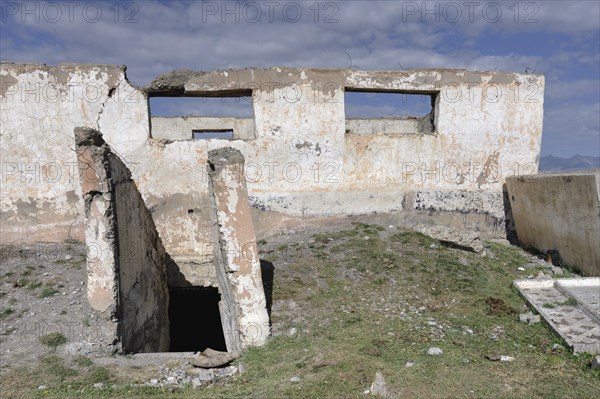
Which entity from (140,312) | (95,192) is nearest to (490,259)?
(140,312)

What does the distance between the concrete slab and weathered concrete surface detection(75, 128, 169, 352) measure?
204 inches

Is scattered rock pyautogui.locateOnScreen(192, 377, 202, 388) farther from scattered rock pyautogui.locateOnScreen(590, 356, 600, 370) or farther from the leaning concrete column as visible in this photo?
scattered rock pyautogui.locateOnScreen(590, 356, 600, 370)

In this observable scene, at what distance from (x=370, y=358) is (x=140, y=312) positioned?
3.43 meters

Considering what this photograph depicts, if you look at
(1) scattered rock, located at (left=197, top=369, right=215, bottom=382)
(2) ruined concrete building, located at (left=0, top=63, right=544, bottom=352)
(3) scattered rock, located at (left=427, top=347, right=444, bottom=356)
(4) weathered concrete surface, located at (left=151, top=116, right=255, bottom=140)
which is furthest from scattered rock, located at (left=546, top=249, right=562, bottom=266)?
(4) weathered concrete surface, located at (left=151, top=116, right=255, bottom=140)

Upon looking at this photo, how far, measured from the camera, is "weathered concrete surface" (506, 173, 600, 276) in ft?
22.8

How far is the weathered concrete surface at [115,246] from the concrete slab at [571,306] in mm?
5182

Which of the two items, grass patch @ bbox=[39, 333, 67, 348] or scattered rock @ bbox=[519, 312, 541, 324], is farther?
scattered rock @ bbox=[519, 312, 541, 324]

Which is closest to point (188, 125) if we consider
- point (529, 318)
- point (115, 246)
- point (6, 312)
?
point (6, 312)

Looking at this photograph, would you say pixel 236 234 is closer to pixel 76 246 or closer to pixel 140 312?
pixel 140 312

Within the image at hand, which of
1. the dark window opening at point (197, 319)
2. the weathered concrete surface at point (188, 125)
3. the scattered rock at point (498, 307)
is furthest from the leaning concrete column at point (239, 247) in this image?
the weathered concrete surface at point (188, 125)

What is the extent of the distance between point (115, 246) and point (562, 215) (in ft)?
23.1

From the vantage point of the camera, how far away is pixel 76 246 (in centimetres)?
820

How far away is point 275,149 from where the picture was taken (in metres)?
8.74

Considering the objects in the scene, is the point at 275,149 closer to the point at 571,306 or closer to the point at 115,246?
the point at 115,246
